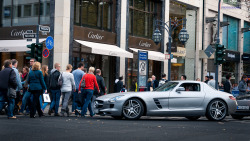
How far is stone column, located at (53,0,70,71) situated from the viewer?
925 inches

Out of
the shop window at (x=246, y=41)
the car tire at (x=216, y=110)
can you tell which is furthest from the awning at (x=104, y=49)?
the shop window at (x=246, y=41)

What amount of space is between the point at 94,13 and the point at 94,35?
134 cm

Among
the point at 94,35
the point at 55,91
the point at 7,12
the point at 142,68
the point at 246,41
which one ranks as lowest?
the point at 55,91

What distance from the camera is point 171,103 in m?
14.3

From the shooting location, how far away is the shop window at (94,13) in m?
25.0

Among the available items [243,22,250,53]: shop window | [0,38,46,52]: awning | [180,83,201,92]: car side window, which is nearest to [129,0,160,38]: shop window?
[0,38,46,52]: awning

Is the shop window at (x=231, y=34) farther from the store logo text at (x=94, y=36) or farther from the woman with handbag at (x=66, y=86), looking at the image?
the woman with handbag at (x=66, y=86)

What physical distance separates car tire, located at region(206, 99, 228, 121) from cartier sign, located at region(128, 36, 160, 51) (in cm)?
1442

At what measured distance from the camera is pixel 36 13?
24.6 metres

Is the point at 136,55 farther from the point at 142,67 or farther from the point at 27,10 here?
the point at 142,67

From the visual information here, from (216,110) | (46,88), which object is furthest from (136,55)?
(46,88)

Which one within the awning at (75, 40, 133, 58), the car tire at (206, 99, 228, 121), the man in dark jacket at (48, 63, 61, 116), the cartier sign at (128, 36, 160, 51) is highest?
the cartier sign at (128, 36, 160, 51)

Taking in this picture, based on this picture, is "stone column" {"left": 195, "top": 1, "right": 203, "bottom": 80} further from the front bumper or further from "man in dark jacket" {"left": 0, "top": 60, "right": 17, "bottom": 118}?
"man in dark jacket" {"left": 0, "top": 60, "right": 17, "bottom": 118}

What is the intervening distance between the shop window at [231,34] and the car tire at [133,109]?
26436 mm
